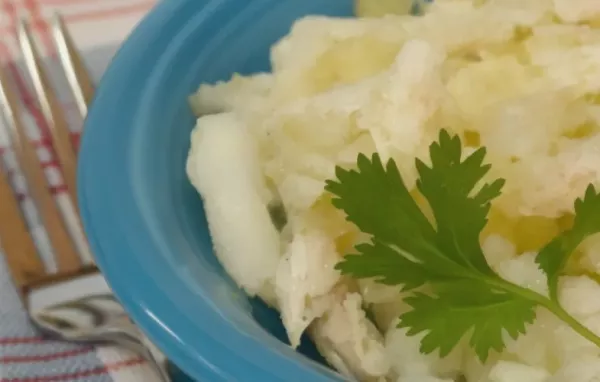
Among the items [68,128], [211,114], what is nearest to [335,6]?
[211,114]

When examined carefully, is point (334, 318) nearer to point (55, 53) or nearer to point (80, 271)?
point (80, 271)

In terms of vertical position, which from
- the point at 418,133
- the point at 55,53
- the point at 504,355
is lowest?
the point at 504,355

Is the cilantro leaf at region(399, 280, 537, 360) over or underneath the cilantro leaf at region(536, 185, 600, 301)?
underneath

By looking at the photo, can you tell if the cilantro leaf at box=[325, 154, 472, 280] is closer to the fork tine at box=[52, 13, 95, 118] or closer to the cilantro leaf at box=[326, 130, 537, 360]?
the cilantro leaf at box=[326, 130, 537, 360]

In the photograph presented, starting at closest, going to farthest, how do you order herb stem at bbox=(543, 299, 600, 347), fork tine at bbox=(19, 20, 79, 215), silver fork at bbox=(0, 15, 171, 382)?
herb stem at bbox=(543, 299, 600, 347) → silver fork at bbox=(0, 15, 171, 382) → fork tine at bbox=(19, 20, 79, 215)

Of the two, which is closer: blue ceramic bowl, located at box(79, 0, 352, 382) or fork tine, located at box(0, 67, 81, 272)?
blue ceramic bowl, located at box(79, 0, 352, 382)

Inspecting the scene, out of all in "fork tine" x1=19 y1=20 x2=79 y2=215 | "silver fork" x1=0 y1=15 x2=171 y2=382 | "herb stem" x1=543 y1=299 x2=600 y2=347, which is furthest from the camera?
"fork tine" x1=19 y1=20 x2=79 y2=215

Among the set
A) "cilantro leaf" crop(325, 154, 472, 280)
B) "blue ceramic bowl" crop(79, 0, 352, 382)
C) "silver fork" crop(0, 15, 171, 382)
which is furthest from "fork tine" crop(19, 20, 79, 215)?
"cilantro leaf" crop(325, 154, 472, 280)
